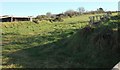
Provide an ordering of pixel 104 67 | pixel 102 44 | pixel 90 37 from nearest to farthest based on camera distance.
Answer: pixel 104 67
pixel 102 44
pixel 90 37

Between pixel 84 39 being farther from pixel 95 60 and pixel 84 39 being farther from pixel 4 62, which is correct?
pixel 4 62

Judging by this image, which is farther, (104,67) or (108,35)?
(108,35)

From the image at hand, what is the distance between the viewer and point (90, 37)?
41.3 ft

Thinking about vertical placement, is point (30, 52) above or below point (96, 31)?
below

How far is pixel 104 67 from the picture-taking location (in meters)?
9.65

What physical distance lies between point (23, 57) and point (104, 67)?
14.8 ft

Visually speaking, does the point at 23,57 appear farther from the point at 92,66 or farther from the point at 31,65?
the point at 92,66

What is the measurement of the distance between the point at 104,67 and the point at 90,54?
1715 mm

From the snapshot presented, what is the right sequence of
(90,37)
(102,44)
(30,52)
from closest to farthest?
(102,44) < (90,37) < (30,52)

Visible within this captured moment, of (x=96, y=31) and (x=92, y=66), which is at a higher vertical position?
(x=96, y=31)

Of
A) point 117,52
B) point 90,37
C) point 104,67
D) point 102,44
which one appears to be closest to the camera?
point 104,67

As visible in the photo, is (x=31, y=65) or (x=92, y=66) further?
(x=31, y=65)

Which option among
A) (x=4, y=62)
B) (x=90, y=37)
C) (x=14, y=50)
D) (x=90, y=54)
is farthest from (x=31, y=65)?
(x=14, y=50)

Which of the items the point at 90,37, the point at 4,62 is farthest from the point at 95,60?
the point at 4,62
